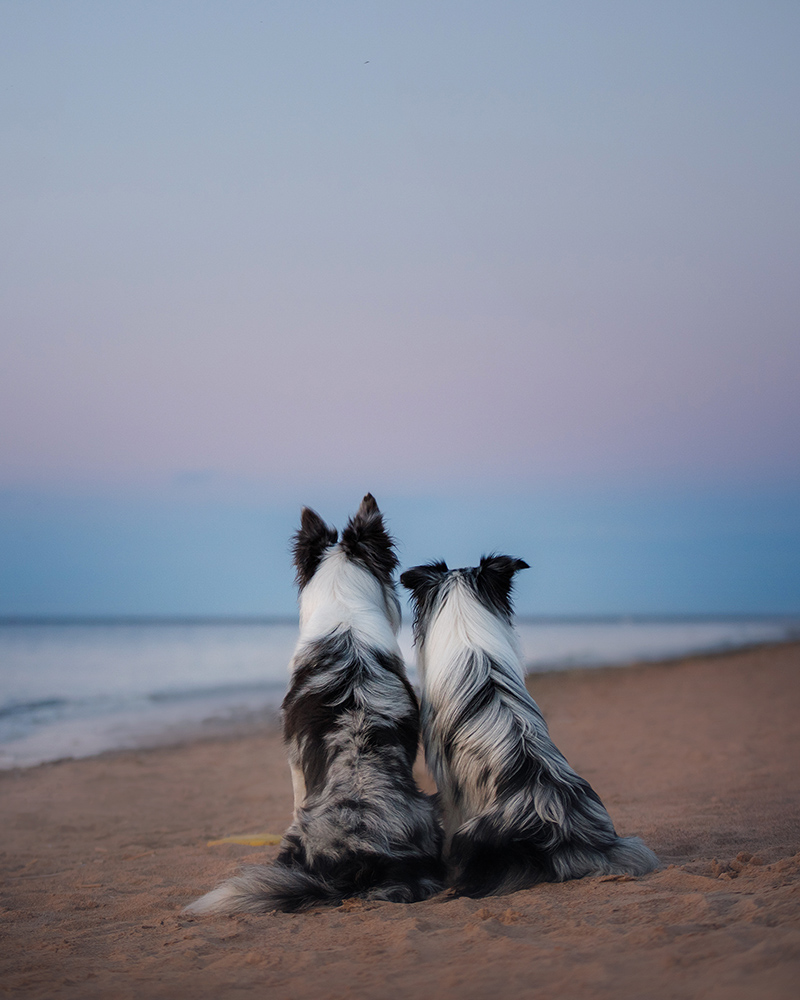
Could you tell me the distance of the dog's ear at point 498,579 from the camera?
4.63 meters

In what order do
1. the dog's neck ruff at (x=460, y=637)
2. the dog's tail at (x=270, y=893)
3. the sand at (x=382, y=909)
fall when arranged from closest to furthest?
the sand at (x=382, y=909), the dog's tail at (x=270, y=893), the dog's neck ruff at (x=460, y=637)

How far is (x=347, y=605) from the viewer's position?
15.3 ft

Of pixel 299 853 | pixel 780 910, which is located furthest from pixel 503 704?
pixel 780 910

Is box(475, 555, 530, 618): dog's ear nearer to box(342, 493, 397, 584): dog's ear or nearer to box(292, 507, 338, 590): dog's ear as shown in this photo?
box(342, 493, 397, 584): dog's ear

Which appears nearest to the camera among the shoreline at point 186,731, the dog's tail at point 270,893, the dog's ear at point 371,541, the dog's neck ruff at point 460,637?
the dog's tail at point 270,893

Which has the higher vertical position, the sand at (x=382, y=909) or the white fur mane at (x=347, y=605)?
the white fur mane at (x=347, y=605)

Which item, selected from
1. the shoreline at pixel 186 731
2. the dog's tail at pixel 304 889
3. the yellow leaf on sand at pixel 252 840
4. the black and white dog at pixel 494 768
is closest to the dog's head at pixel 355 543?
the black and white dog at pixel 494 768

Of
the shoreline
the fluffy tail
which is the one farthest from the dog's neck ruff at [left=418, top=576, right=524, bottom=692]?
the shoreline

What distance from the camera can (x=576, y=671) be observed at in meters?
17.3

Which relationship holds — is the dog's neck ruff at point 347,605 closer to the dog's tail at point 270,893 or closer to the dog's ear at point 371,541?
the dog's ear at point 371,541

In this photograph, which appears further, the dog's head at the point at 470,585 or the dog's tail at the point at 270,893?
the dog's head at the point at 470,585

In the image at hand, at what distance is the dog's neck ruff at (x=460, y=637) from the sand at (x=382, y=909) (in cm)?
116

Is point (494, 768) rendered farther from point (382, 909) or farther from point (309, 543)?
point (309, 543)

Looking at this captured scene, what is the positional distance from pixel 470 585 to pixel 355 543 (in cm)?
84
